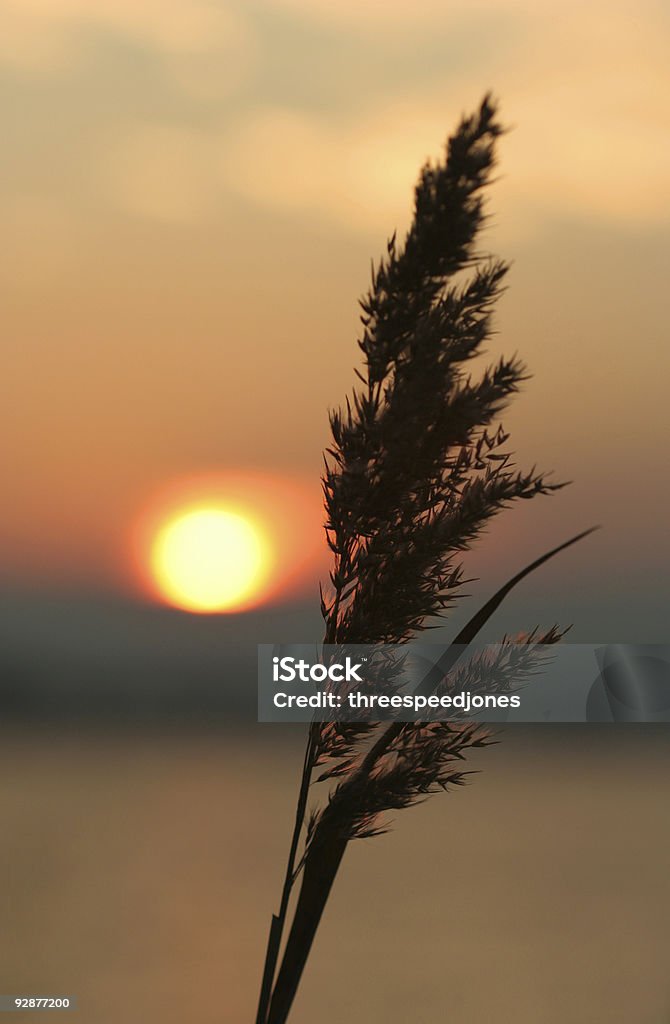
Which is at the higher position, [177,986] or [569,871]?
[569,871]

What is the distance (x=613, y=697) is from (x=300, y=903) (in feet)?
3.23

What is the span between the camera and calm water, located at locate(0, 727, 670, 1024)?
6.75m

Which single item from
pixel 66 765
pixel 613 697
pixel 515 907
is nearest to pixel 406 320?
pixel 613 697

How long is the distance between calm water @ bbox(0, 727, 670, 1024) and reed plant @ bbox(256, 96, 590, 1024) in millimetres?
1339

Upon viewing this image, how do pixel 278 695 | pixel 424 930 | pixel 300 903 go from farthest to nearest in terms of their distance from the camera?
pixel 424 930 → pixel 278 695 → pixel 300 903

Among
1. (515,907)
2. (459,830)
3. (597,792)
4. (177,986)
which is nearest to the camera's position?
(177,986)

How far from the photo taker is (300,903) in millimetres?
1269

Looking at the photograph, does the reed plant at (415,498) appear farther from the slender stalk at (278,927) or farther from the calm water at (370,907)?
the calm water at (370,907)

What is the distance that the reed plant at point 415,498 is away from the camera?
1.31 meters

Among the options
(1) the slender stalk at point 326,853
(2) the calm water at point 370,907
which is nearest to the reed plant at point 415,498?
(1) the slender stalk at point 326,853

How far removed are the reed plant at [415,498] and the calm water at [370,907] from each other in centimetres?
134

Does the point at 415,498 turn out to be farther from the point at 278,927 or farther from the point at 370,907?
the point at 370,907

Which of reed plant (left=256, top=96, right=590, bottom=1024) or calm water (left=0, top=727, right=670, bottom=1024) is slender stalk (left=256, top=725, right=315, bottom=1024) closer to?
reed plant (left=256, top=96, right=590, bottom=1024)

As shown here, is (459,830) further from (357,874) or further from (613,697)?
(613,697)
